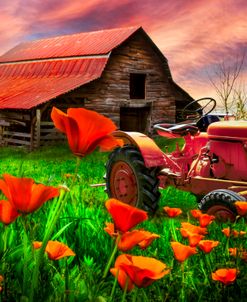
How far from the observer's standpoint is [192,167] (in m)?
6.08

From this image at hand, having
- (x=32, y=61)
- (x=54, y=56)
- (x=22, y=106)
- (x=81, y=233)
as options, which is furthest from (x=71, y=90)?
(x=81, y=233)

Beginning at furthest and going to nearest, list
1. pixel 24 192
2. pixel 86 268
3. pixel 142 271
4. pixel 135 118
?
pixel 135 118, pixel 86 268, pixel 24 192, pixel 142 271

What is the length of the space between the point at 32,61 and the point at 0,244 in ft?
84.5

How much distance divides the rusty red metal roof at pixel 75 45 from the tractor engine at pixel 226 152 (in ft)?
59.8

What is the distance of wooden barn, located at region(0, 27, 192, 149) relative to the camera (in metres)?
22.1

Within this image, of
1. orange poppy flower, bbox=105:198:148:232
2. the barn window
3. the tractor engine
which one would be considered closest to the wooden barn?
the barn window

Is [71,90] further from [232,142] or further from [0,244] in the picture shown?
[0,244]

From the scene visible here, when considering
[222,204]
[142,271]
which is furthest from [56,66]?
[142,271]

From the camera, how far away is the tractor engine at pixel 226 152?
18.6 feet

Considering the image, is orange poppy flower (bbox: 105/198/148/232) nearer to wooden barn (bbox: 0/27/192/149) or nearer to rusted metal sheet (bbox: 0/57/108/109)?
rusted metal sheet (bbox: 0/57/108/109)

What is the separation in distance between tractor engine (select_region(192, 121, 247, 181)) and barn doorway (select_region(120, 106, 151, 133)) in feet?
65.7

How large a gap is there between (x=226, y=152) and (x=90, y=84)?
17.9 m

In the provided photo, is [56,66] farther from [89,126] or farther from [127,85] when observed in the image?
[89,126]

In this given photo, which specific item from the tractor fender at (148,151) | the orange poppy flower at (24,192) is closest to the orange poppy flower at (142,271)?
the orange poppy flower at (24,192)
